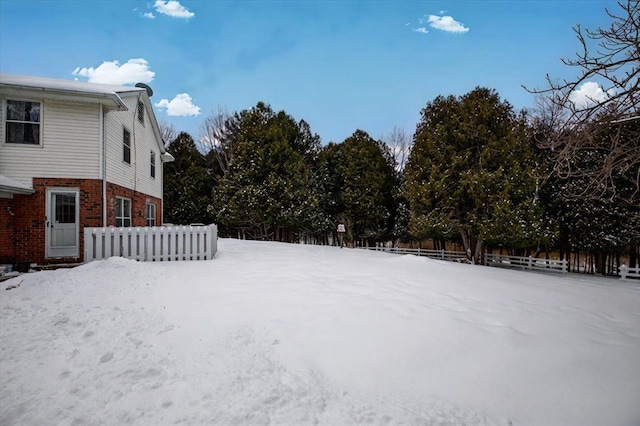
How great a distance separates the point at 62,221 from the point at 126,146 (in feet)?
12.5

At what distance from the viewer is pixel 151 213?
1614 cm

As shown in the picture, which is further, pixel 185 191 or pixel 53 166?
pixel 185 191

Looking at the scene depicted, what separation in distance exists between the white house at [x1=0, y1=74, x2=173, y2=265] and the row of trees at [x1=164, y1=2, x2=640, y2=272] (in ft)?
36.7

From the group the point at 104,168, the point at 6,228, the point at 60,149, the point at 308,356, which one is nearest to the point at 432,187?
the point at 104,168

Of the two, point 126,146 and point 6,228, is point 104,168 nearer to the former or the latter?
point 126,146

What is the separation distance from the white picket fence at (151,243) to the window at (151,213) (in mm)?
7528

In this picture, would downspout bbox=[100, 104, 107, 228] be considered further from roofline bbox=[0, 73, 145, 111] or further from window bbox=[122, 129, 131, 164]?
window bbox=[122, 129, 131, 164]

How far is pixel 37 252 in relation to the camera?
9633 millimetres

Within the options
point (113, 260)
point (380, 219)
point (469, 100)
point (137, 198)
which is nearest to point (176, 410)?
point (113, 260)

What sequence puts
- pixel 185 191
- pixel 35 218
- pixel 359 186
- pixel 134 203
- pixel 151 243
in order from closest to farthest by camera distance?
pixel 151 243 < pixel 35 218 < pixel 134 203 < pixel 359 186 < pixel 185 191

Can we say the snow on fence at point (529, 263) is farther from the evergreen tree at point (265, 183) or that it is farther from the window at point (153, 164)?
the window at point (153, 164)

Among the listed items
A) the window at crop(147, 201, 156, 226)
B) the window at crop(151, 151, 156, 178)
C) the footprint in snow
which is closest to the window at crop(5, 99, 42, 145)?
the window at crop(147, 201, 156, 226)

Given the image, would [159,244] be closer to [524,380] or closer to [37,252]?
[37,252]

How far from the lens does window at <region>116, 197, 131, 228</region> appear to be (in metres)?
11.9
